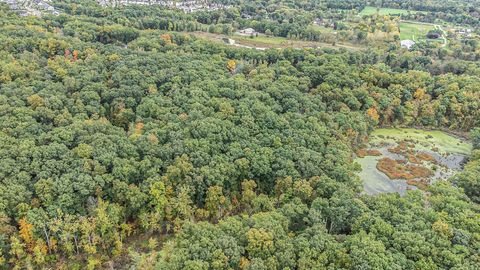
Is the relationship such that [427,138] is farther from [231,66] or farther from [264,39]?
[264,39]

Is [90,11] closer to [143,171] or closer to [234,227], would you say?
[143,171]

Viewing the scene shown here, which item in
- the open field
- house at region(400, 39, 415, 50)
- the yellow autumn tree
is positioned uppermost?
house at region(400, 39, 415, 50)

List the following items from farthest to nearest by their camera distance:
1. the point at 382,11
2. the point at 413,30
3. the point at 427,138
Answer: the point at 382,11 < the point at 413,30 < the point at 427,138

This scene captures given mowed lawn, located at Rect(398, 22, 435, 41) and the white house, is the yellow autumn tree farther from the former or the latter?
mowed lawn, located at Rect(398, 22, 435, 41)

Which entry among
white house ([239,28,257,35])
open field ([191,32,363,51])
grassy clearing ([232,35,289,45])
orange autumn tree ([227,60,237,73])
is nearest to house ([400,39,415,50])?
open field ([191,32,363,51])

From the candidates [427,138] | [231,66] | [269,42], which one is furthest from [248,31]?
[427,138]
